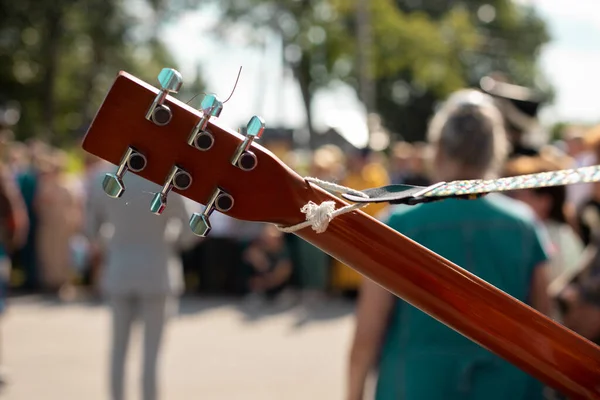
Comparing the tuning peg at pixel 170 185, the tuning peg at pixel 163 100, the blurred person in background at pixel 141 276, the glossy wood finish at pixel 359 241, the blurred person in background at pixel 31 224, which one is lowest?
the blurred person in background at pixel 31 224

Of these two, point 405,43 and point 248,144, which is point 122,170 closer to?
point 248,144

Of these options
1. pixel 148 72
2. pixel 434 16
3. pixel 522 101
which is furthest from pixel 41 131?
pixel 522 101

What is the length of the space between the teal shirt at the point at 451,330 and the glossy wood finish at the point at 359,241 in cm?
82

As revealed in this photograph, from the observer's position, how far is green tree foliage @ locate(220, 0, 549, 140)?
885 inches

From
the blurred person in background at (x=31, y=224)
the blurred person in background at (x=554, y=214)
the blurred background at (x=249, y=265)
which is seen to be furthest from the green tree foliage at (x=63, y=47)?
the blurred person in background at (x=554, y=214)

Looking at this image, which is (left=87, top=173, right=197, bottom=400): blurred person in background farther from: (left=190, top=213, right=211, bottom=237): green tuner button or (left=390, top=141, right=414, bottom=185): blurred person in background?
(left=390, top=141, right=414, bottom=185): blurred person in background

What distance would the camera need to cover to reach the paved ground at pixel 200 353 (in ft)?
19.2

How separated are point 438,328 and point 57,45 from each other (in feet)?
107

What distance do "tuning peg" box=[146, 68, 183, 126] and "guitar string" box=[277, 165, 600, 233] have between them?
0.27 metres

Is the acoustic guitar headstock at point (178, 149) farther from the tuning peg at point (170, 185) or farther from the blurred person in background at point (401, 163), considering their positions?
the blurred person in background at point (401, 163)

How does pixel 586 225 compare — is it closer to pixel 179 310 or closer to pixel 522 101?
pixel 522 101

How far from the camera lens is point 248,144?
130 cm

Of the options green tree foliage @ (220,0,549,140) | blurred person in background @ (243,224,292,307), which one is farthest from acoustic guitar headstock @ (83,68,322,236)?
green tree foliage @ (220,0,549,140)

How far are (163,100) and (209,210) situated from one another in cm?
19
